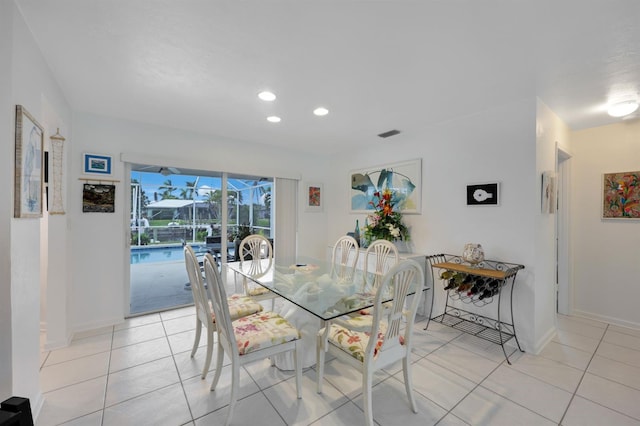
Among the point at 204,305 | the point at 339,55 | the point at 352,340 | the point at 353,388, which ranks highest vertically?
the point at 339,55

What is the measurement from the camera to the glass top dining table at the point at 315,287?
1834mm

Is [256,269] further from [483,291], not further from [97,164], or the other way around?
[483,291]

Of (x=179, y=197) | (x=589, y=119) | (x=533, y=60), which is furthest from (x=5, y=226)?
(x=589, y=119)

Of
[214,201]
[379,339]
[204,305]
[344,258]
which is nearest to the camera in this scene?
[379,339]

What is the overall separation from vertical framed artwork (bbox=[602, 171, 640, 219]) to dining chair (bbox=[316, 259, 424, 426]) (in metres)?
2.97

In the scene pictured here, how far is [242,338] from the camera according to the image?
1779 millimetres

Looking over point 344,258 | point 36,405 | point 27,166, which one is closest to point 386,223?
point 344,258

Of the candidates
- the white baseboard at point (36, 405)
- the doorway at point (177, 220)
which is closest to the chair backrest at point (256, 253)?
the doorway at point (177, 220)

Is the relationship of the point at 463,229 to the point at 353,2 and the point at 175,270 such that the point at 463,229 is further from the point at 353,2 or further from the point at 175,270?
the point at 175,270

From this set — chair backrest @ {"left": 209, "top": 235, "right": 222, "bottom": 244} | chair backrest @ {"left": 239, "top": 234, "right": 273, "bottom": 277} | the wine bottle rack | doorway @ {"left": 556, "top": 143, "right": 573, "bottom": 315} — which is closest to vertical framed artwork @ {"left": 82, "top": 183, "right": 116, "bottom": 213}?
chair backrest @ {"left": 209, "top": 235, "right": 222, "bottom": 244}

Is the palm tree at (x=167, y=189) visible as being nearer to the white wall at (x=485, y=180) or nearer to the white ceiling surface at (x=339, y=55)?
the white ceiling surface at (x=339, y=55)

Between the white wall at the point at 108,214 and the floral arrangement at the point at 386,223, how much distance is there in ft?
7.51

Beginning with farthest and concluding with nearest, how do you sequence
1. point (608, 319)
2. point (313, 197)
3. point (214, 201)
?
1. point (313, 197)
2. point (214, 201)
3. point (608, 319)

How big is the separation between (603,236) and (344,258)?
3.00m
